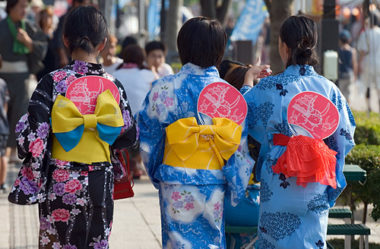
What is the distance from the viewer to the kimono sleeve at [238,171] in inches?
177

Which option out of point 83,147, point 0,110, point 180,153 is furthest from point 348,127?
point 0,110

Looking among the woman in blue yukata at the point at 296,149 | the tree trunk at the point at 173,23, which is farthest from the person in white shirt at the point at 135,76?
the tree trunk at the point at 173,23

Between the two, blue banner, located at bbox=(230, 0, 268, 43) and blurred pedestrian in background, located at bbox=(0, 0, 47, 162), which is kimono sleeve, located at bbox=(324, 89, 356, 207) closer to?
blurred pedestrian in background, located at bbox=(0, 0, 47, 162)

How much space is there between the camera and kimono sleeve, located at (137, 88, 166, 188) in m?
4.55

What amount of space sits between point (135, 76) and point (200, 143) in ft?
16.3

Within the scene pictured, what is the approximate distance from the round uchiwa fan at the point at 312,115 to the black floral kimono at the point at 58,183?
1085 millimetres

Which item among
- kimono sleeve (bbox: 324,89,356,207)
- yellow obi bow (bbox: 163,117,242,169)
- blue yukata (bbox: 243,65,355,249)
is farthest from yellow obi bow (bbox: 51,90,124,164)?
kimono sleeve (bbox: 324,89,356,207)

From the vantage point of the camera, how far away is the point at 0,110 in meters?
8.49

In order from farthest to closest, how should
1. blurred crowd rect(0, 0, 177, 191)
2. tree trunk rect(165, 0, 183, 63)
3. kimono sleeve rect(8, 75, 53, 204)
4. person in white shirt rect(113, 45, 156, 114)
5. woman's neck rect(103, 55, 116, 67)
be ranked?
tree trunk rect(165, 0, 183, 63) < woman's neck rect(103, 55, 116, 67) < blurred crowd rect(0, 0, 177, 191) < person in white shirt rect(113, 45, 156, 114) < kimono sleeve rect(8, 75, 53, 204)

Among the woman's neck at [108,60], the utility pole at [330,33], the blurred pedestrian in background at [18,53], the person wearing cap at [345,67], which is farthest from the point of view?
the person wearing cap at [345,67]

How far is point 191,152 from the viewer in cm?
443

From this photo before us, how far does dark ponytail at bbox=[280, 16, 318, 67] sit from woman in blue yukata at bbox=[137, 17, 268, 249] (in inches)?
14.7

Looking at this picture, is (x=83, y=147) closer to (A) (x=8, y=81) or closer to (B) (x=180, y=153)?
(B) (x=180, y=153)

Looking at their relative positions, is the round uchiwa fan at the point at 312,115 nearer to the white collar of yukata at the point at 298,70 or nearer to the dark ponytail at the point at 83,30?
the white collar of yukata at the point at 298,70
